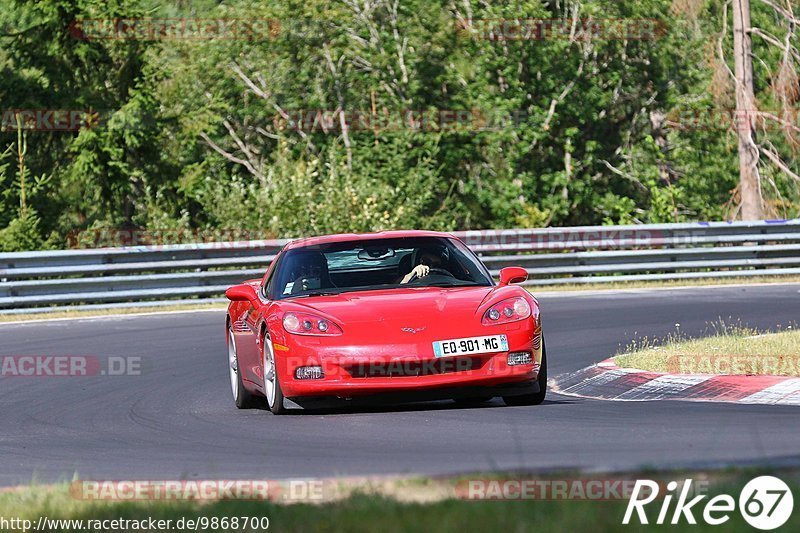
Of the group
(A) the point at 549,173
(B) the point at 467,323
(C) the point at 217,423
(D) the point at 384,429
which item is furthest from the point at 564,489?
→ (A) the point at 549,173

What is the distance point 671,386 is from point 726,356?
3.65 feet

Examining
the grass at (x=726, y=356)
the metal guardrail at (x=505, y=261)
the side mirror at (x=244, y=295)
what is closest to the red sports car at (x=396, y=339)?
the side mirror at (x=244, y=295)

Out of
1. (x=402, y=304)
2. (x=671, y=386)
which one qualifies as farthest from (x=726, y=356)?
(x=402, y=304)

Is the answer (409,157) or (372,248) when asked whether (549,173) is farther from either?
(372,248)

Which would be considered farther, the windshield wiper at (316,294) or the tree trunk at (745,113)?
the tree trunk at (745,113)

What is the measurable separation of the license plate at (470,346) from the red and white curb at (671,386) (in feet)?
4.90

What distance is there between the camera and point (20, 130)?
29266mm

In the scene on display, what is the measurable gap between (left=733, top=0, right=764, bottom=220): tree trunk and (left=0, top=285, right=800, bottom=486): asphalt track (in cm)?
1605

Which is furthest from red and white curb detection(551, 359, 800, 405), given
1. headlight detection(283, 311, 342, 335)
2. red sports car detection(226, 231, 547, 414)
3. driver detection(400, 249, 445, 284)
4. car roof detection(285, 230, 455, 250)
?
headlight detection(283, 311, 342, 335)

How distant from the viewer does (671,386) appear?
1108cm

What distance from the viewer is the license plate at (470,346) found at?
9.80 meters

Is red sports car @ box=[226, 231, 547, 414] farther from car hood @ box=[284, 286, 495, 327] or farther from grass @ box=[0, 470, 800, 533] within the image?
grass @ box=[0, 470, 800, 533]

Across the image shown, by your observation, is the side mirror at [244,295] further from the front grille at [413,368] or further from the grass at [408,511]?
the grass at [408,511]

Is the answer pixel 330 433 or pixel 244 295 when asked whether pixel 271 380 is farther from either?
pixel 330 433
